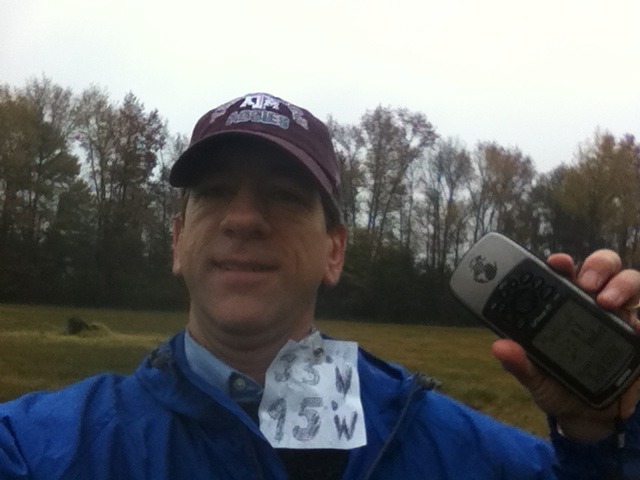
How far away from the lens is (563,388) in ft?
3.46

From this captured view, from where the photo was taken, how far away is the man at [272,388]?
3.42ft

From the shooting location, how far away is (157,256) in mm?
2135

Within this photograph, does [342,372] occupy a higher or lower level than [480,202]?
lower

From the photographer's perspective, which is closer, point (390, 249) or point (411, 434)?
point (411, 434)

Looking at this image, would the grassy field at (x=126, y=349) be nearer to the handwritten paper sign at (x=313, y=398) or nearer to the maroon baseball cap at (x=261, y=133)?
the handwritten paper sign at (x=313, y=398)

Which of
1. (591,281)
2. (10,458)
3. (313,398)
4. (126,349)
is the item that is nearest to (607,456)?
(591,281)

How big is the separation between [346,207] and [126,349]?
73 centimetres

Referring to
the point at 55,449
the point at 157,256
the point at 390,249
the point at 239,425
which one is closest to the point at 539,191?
the point at 390,249

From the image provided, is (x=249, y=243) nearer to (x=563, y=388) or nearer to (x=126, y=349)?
(x=563, y=388)

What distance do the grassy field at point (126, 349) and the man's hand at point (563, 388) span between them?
2.84ft

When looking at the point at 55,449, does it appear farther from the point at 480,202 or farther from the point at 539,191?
the point at 539,191

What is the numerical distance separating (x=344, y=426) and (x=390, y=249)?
1.23 m

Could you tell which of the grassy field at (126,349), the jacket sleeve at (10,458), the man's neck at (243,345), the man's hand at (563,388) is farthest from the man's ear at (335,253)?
the grassy field at (126,349)

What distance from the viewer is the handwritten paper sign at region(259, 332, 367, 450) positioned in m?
1.12
